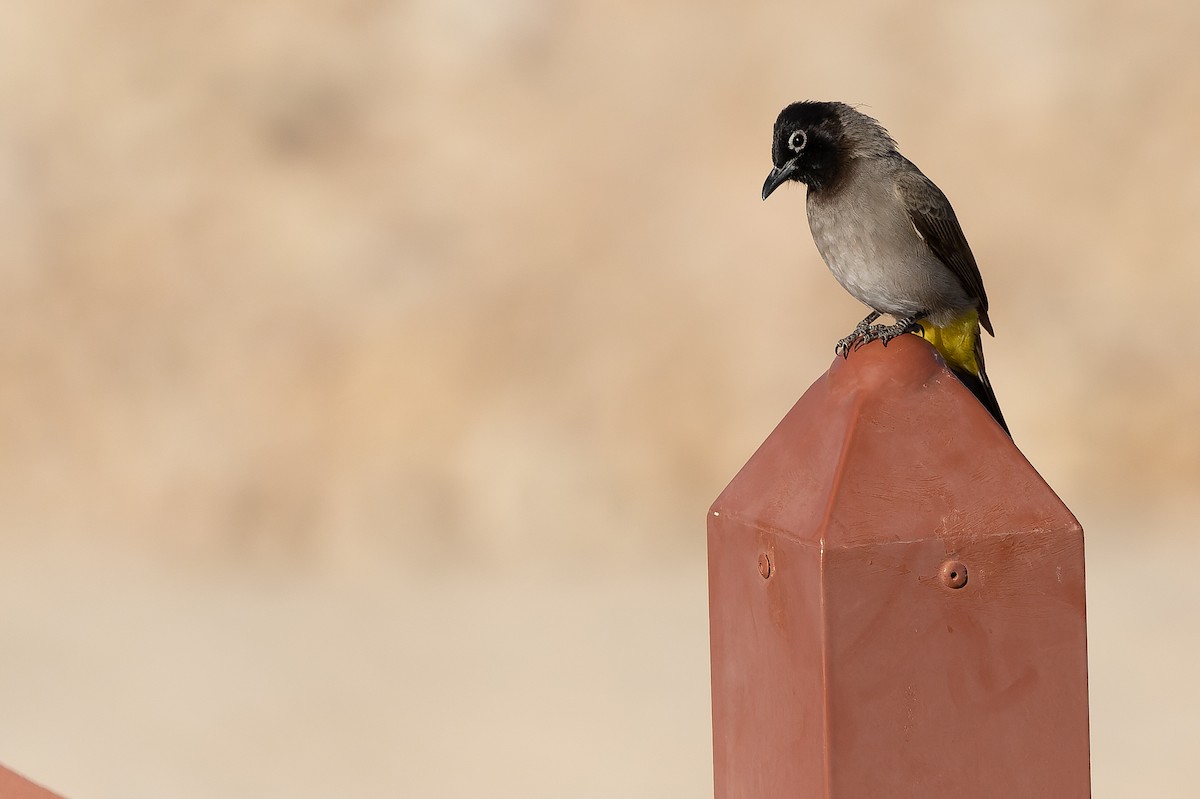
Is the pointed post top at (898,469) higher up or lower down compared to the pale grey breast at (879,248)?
lower down

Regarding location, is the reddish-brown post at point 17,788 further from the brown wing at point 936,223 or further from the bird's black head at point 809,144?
the brown wing at point 936,223

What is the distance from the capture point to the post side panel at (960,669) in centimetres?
241

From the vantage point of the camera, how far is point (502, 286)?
72.4ft

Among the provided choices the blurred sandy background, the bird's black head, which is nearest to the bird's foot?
the bird's black head

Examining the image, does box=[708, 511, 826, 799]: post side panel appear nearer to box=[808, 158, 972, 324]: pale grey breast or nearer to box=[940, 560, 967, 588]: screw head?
box=[940, 560, 967, 588]: screw head

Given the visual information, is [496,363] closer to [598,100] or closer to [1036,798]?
[598,100]

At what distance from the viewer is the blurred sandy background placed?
64.8ft

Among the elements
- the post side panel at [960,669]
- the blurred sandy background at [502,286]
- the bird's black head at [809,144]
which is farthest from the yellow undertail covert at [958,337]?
the blurred sandy background at [502,286]

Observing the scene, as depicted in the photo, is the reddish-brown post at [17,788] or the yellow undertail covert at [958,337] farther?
the yellow undertail covert at [958,337]

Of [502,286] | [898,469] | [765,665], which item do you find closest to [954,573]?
[898,469]

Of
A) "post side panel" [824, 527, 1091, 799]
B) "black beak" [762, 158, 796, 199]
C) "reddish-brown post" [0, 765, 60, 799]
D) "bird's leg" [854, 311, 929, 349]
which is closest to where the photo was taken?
"post side panel" [824, 527, 1091, 799]

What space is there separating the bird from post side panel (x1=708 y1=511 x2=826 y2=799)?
280cm

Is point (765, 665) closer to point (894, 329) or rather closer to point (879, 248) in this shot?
point (894, 329)

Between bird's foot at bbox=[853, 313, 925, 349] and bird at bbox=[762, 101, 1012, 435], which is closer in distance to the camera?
bird's foot at bbox=[853, 313, 925, 349]
